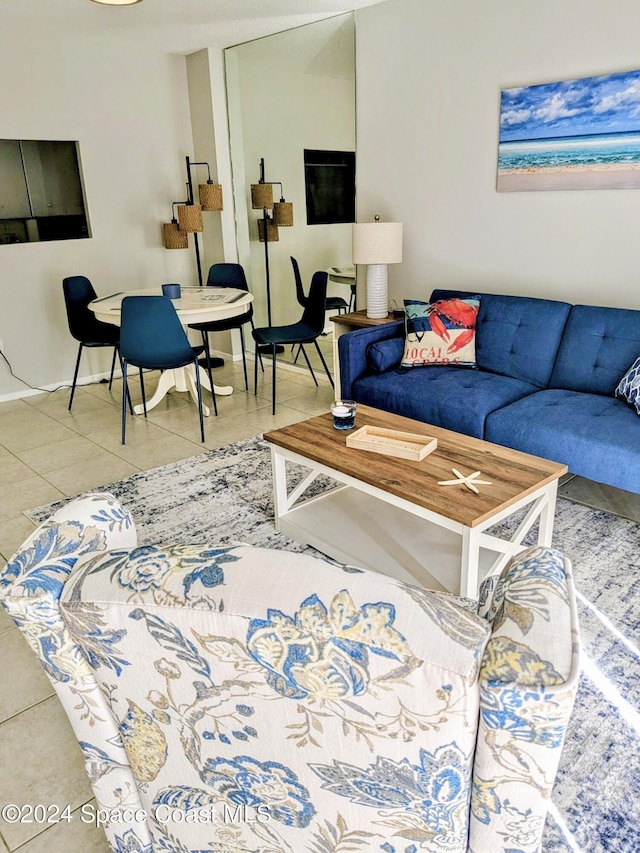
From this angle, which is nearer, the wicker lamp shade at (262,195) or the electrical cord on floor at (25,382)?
the electrical cord on floor at (25,382)

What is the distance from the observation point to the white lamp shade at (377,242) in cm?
382

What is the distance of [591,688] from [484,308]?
2.19m

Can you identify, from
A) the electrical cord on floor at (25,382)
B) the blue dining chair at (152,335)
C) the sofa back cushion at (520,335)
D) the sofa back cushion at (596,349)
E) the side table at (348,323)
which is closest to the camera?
the sofa back cushion at (596,349)

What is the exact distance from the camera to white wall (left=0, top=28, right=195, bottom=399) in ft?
14.5

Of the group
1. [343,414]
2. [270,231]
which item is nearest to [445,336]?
[343,414]

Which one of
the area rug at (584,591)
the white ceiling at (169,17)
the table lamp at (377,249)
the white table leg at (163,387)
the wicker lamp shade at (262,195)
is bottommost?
the area rug at (584,591)

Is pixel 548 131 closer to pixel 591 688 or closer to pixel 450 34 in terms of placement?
pixel 450 34

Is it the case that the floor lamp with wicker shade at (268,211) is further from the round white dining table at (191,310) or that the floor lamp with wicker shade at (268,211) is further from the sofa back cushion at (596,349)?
the sofa back cushion at (596,349)

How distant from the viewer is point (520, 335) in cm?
330

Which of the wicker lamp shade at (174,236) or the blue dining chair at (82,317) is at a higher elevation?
→ the wicker lamp shade at (174,236)

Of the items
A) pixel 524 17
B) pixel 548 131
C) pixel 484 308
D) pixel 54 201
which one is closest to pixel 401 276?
pixel 484 308

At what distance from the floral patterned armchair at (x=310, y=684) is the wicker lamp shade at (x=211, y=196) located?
4.45 metres

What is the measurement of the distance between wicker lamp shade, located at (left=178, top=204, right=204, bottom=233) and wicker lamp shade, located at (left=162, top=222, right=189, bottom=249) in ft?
0.21

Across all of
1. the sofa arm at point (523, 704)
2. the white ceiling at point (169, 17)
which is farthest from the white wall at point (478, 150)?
the sofa arm at point (523, 704)
